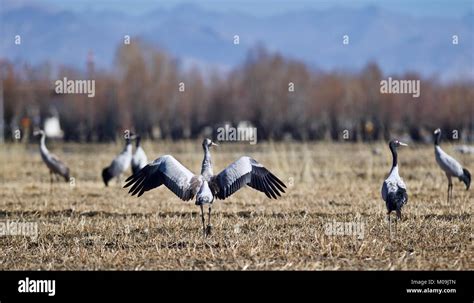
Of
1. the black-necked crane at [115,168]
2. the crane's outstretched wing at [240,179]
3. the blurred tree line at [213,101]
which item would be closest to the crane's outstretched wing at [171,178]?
the crane's outstretched wing at [240,179]

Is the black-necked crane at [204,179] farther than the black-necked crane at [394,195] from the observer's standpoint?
Yes

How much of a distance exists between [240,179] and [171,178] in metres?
0.83

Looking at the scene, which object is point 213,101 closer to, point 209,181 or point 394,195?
point 209,181

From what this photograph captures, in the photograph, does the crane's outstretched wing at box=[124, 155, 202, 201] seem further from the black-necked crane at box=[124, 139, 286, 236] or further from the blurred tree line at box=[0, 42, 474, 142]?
the blurred tree line at box=[0, 42, 474, 142]

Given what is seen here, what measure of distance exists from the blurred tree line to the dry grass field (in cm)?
2587

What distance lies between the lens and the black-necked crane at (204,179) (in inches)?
368

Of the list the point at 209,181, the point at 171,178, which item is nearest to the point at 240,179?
the point at 209,181

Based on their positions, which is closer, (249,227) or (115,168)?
(249,227)

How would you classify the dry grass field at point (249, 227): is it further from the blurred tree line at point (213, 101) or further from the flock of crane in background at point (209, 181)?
the blurred tree line at point (213, 101)

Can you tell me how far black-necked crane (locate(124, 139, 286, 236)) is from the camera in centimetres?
936

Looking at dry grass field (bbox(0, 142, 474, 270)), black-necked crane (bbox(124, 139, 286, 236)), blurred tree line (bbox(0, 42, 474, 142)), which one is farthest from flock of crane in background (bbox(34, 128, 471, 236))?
blurred tree line (bbox(0, 42, 474, 142))

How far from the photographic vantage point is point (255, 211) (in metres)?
11.4

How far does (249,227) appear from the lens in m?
9.68
